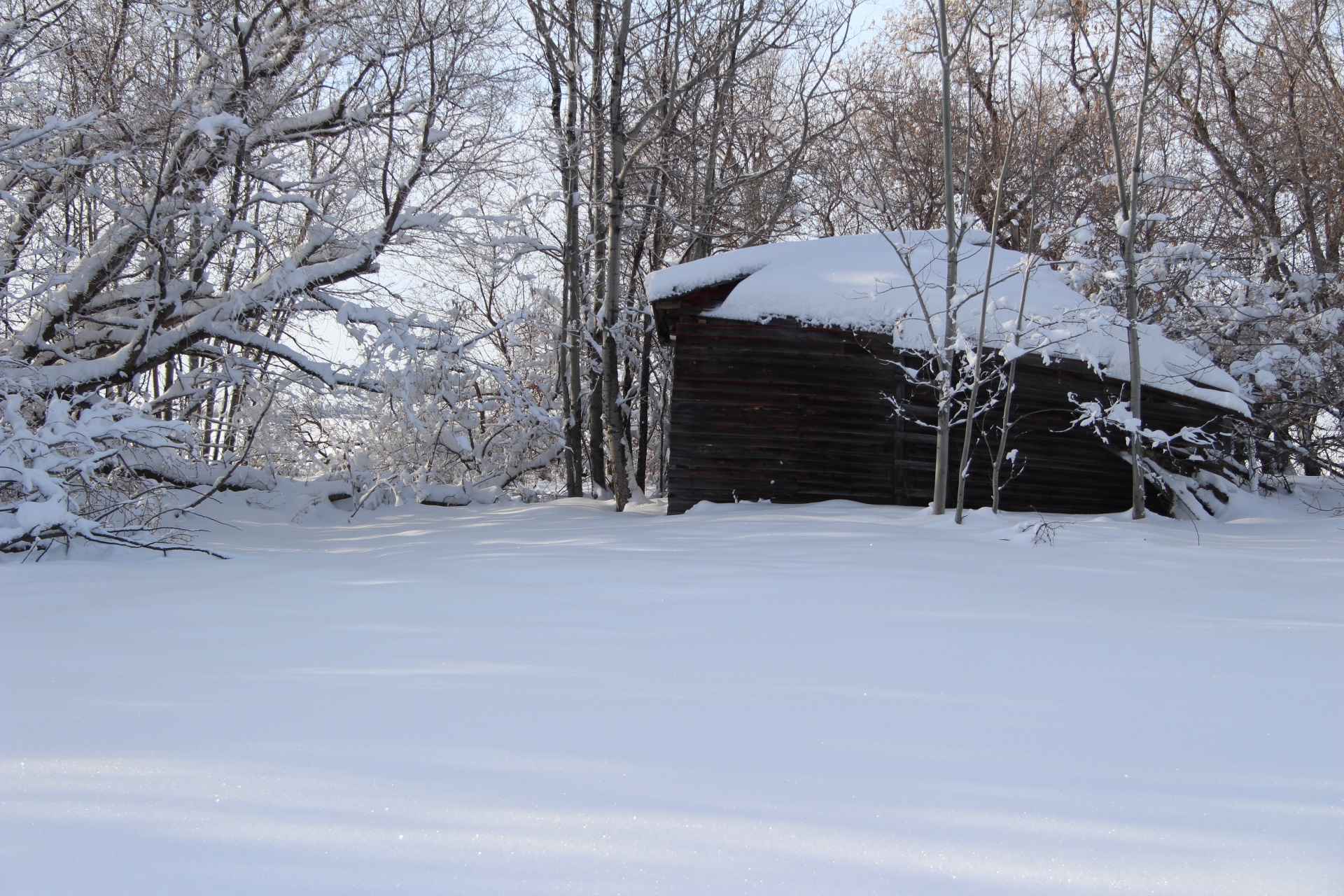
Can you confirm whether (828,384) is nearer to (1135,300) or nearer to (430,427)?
(1135,300)

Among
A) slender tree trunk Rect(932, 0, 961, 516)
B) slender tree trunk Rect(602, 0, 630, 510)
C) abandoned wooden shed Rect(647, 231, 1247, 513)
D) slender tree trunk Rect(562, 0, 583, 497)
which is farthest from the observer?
slender tree trunk Rect(562, 0, 583, 497)

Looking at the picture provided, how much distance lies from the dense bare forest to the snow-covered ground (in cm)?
293

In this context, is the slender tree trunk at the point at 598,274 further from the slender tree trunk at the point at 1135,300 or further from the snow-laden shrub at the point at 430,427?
the slender tree trunk at the point at 1135,300

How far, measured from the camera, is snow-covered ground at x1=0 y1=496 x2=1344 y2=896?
146 centimetres

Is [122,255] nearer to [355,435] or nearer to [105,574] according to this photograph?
[355,435]

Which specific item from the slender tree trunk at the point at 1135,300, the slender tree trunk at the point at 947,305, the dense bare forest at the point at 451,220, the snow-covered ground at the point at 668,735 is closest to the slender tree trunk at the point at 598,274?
the dense bare forest at the point at 451,220

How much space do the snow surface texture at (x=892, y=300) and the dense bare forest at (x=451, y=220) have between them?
0.62 metres

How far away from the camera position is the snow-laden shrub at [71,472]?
4621mm

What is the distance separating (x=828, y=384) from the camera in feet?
31.7

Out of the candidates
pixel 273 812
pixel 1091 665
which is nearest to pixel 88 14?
pixel 273 812

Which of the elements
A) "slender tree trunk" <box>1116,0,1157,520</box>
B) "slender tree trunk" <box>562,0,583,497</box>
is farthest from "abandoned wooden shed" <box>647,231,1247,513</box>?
"slender tree trunk" <box>562,0,583,497</box>

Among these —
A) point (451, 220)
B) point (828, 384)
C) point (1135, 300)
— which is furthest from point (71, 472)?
point (1135, 300)

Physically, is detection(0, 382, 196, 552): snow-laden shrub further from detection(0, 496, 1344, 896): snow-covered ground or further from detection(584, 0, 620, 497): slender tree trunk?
detection(584, 0, 620, 497): slender tree trunk

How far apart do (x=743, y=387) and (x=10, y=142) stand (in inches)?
289
